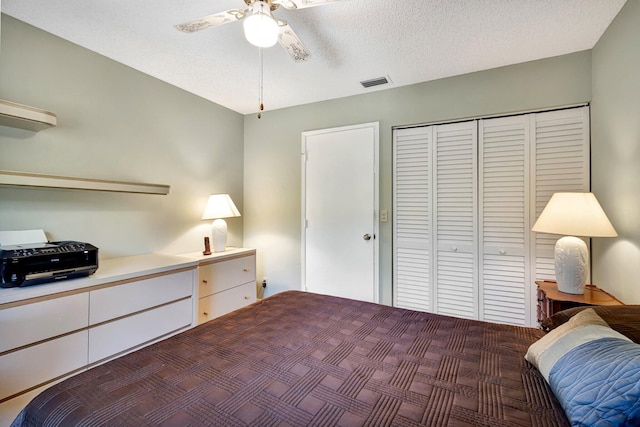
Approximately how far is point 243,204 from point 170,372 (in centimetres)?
281

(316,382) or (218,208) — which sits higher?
(218,208)

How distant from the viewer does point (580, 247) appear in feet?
5.89

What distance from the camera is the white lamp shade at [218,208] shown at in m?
2.96

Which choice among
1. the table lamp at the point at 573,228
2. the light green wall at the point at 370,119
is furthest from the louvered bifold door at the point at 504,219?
the table lamp at the point at 573,228

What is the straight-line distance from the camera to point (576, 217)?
1741 millimetres

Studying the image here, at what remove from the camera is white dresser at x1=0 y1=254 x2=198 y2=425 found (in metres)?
A: 1.44

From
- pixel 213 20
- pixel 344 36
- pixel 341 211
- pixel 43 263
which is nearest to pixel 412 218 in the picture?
pixel 341 211

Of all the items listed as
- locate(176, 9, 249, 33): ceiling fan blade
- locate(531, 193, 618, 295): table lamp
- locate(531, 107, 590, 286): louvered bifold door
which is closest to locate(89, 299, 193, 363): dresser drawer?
locate(176, 9, 249, 33): ceiling fan blade

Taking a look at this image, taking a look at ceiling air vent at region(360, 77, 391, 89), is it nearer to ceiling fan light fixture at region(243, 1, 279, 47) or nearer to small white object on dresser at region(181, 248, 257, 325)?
ceiling fan light fixture at region(243, 1, 279, 47)

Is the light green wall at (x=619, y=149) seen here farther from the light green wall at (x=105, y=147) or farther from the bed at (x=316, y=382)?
the light green wall at (x=105, y=147)

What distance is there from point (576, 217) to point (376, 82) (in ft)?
6.33

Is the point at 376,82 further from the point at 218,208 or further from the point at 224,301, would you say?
the point at 224,301

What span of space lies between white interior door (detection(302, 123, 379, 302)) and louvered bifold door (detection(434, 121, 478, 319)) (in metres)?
0.60

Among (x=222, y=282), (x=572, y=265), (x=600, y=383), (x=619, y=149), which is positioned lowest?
(x=222, y=282)
